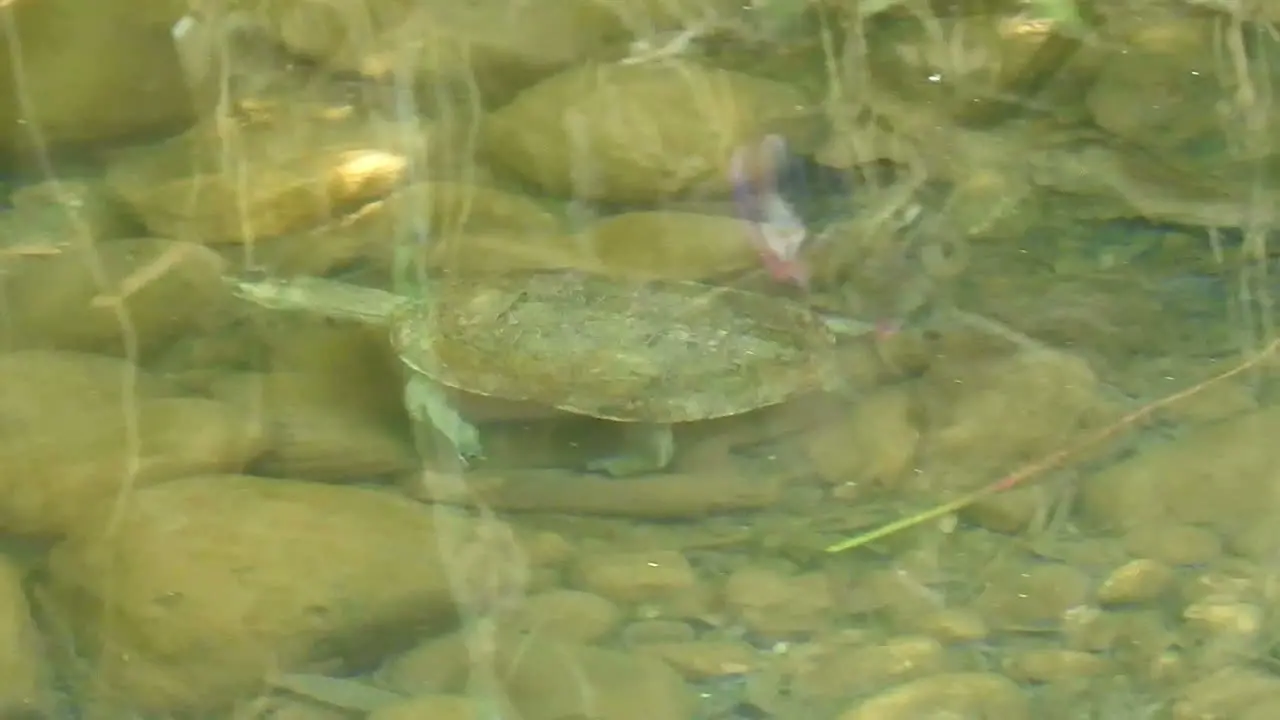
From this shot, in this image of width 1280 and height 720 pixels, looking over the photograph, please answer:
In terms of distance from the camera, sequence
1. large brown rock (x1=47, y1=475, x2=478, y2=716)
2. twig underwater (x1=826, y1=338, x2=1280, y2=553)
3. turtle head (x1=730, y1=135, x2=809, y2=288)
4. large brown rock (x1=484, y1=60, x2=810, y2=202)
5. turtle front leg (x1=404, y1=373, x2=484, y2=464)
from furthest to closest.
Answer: large brown rock (x1=484, y1=60, x2=810, y2=202)
turtle head (x1=730, y1=135, x2=809, y2=288)
turtle front leg (x1=404, y1=373, x2=484, y2=464)
twig underwater (x1=826, y1=338, x2=1280, y2=553)
large brown rock (x1=47, y1=475, x2=478, y2=716)

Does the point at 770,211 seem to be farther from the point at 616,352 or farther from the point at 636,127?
the point at 616,352

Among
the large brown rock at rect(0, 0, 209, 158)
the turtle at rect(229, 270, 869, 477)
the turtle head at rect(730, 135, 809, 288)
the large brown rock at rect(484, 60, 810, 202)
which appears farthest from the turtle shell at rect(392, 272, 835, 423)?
the large brown rock at rect(0, 0, 209, 158)

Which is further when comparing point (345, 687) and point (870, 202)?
point (870, 202)

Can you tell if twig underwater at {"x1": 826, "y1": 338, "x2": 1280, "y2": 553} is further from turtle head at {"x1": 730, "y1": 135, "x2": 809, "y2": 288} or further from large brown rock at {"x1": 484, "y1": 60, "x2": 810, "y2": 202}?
large brown rock at {"x1": 484, "y1": 60, "x2": 810, "y2": 202}

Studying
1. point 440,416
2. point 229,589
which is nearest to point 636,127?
point 440,416

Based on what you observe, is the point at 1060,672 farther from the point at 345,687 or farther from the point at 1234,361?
the point at 345,687

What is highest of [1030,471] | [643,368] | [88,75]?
[88,75]

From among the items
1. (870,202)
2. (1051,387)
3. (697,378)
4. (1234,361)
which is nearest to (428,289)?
(697,378)
